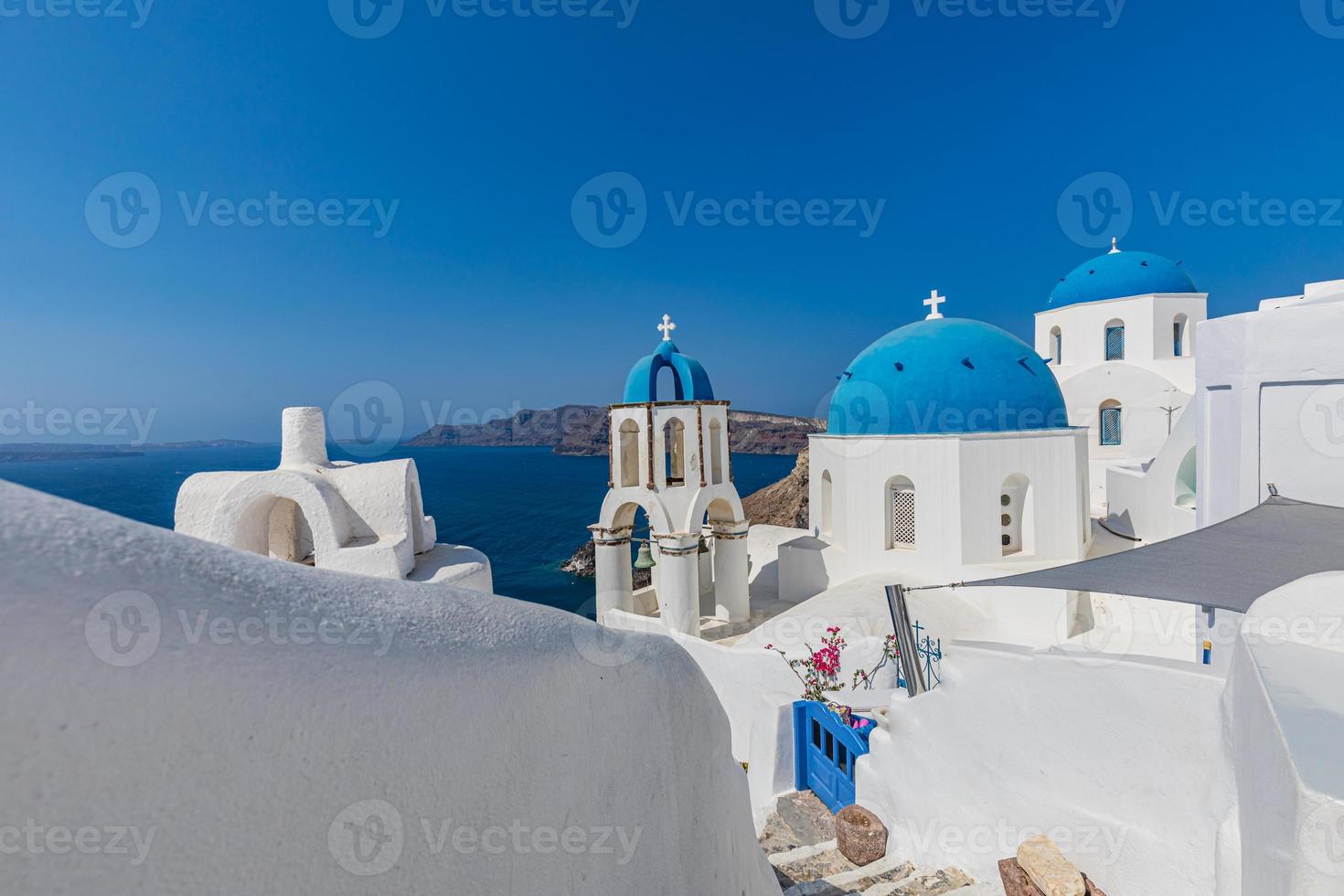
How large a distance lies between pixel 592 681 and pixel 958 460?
37.8 ft

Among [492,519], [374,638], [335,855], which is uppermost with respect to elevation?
[374,638]

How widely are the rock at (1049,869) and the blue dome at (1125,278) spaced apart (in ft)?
73.6

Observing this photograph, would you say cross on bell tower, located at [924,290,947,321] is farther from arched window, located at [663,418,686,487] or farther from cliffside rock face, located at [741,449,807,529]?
cliffside rock face, located at [741,449,807,529]

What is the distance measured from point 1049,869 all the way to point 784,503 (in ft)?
123

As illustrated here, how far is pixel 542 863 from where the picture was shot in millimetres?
1665

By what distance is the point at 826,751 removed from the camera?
6.89 m

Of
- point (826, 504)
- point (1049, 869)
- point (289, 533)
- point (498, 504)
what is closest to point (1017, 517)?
point (826, 504)

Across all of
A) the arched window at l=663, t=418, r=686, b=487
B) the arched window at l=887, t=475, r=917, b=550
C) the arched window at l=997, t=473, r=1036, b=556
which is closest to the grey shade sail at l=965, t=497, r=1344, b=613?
the arched window at l=997, t=473, r=1036, b=556

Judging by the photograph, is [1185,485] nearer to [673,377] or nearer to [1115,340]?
[673,377]

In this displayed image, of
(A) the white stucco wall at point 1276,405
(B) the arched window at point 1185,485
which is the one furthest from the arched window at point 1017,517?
(A) the white stucco wall at point 1276,405

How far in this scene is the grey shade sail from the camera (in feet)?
17.8

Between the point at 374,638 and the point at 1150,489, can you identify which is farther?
the point at 1150,489

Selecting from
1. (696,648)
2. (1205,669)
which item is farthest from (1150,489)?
(1205,669)

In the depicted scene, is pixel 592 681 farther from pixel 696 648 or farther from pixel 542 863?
pixel 696 648
